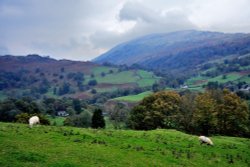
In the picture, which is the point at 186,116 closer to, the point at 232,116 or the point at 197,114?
the point at 197,114

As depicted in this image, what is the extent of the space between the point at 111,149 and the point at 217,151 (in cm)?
1361

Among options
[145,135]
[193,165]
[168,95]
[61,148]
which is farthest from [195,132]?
[61,148]

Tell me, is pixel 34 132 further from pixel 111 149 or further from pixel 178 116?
pixel 178 116

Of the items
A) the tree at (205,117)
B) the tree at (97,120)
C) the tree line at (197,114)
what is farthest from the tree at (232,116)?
the tree at (97,120)

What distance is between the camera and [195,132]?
244 feet

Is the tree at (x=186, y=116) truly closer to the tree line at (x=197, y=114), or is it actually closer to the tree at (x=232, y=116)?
the tree line at (x=197, y=114)

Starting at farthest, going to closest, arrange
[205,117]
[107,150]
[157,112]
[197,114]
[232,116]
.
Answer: [157,112], [232,116], [197,114], [205,117], [107,150]

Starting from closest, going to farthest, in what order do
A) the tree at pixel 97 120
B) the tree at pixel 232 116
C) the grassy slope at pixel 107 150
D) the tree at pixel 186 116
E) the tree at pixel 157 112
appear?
the grassy slope at pixel 107 150 < the tree at pixel 232 116 < the tree at pixel 157 112 < the tree at pixel 186 116 < the tree at pixel 97 120

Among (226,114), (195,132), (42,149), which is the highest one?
(42,149)

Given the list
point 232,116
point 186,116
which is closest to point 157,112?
point 186,116

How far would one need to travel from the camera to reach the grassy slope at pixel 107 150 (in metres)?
23.8

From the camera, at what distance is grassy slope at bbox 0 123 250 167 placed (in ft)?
78.1

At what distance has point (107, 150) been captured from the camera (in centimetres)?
2844

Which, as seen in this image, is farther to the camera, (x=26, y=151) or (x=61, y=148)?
(x=61, y=148)
